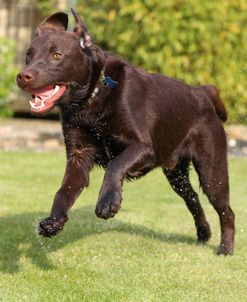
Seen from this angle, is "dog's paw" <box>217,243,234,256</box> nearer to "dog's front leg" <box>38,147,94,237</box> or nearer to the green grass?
the green grass

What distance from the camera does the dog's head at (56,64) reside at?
5227 millimetres

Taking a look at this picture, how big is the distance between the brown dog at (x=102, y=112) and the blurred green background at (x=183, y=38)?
20.0 ft

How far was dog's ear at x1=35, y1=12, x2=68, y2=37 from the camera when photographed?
5.58 m

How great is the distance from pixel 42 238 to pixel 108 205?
5.07ft

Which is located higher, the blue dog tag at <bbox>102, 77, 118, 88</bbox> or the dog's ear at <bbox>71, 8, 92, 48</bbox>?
the dog's ear at <bbox>71, 8, 92, 48</bbox>

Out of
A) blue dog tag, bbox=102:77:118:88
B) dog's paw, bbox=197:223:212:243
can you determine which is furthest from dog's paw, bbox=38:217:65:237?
dog's paw, bbox=197:223:212:243

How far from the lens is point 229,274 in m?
5.67

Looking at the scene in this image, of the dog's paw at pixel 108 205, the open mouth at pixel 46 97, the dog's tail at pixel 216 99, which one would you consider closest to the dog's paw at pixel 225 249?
the dog's tail at pixel 216 99

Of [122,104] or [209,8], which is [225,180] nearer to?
[122,104]

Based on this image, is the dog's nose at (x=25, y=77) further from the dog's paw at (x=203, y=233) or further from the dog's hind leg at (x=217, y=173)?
the dog's paw at (x=203, y=233)

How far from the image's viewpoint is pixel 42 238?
6.49 meters

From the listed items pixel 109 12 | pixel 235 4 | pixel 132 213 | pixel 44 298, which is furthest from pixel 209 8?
pixel 44 298

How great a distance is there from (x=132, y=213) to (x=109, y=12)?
5.59m

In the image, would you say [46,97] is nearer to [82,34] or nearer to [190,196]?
[82,34]
